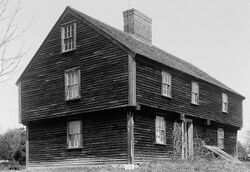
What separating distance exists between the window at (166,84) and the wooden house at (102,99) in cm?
6

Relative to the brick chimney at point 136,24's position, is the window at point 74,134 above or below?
below

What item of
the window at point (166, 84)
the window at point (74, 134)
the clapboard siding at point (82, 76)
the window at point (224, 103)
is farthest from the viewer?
the window at point (224, 103)

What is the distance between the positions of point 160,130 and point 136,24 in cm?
856

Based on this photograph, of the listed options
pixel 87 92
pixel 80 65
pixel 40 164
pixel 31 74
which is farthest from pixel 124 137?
pixel 31 74

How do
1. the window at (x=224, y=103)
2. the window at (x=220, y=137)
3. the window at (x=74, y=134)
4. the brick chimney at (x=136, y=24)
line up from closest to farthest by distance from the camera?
the window at (x=74, y=134), the brick chimney at (x=136, y=24), the window at (x=220, y=137), the window at (x=224, y=103)

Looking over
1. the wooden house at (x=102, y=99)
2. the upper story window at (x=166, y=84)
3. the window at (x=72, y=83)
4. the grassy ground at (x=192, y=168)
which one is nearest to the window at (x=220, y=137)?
the wooden house at (x=102, y=99)

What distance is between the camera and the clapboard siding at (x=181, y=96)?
Answer: 22.2 meters

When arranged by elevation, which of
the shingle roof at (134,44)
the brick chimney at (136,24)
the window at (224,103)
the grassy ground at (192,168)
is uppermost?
the brick chimney at (136,24)

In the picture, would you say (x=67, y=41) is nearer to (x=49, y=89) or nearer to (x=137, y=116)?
(x=49, y=89)

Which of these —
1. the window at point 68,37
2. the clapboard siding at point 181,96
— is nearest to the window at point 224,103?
the clapboard siding at point 181,96

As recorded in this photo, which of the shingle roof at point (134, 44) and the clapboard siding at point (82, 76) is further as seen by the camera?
the shingle roof at point (134, 44)

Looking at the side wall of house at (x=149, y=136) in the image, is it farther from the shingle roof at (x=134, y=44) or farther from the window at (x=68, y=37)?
the window at (x=68, y=37)

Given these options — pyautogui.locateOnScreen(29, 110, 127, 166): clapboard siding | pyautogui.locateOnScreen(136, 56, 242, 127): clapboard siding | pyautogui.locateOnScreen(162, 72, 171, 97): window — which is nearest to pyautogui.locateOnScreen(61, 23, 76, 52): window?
pyautogui.locateOnScreen(29, 110, 127, 166): clapboard siding

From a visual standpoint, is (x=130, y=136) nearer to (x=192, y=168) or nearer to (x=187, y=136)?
(x=192, y=168)
